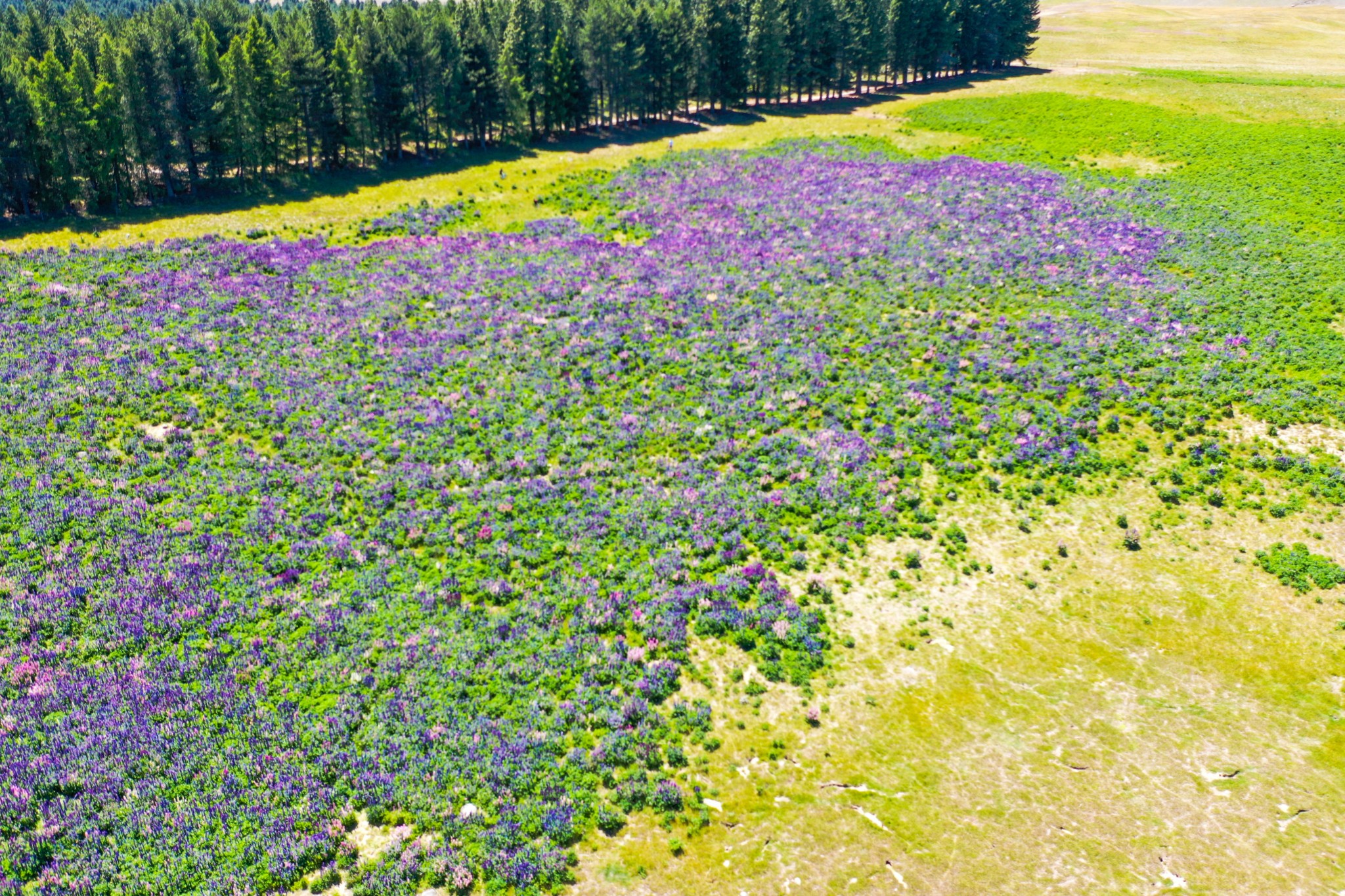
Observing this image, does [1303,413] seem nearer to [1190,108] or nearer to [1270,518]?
[1270,518]

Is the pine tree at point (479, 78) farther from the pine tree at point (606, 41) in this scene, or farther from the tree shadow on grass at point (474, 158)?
the pine tree at point (606, 41)

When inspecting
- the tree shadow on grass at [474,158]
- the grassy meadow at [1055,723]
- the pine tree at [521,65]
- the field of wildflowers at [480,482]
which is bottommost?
the grassy meadow at [1055,723]

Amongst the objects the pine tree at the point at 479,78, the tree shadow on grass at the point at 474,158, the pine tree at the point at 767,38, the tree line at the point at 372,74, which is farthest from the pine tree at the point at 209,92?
the pine tree at the point at 767,38

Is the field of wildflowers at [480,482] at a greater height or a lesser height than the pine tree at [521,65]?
lesser

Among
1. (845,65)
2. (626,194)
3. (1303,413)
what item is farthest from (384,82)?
(1303,413)

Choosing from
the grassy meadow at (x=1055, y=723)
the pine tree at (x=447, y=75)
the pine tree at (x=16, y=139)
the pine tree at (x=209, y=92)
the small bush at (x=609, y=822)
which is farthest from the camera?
the pine tree at (x=447, y=75)

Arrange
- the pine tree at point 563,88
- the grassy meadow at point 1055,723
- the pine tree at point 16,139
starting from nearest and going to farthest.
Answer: the grassy meadow at point 1055,723 → the pine tree at point 16,139 → the pine tree at point 563,88

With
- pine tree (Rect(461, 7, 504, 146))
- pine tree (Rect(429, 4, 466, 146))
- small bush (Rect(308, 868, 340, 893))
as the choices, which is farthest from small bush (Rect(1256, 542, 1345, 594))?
pine tree (Rect(461, 7, 504, 146))
